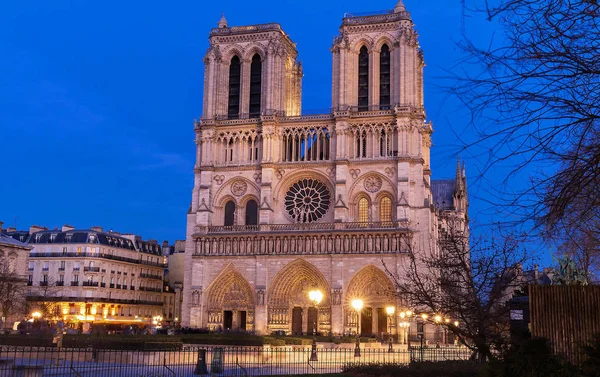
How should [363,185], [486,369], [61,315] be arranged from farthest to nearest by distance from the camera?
[61,315]
[363,185]
[486,369]

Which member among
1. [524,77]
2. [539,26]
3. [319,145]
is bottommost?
[524,77]

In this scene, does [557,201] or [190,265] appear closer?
[557,201]

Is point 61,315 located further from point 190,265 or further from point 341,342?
point 341,342

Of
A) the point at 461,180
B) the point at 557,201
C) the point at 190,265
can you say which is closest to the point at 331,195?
the point at 190,265

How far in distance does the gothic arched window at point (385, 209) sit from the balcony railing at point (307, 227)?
1.75 meters

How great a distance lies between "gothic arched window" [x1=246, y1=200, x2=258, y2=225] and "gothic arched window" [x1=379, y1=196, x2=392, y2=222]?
10119 millimetres

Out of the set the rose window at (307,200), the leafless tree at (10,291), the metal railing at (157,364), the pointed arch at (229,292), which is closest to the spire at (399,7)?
the rose window at (307,200)

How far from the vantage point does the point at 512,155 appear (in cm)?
735

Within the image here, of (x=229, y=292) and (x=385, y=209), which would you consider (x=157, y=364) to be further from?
(x=385, y=209)

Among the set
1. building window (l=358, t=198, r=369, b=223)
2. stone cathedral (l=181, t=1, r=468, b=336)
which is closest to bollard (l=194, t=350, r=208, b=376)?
stone cathedral (l=181, t=1, r=468, b=336)

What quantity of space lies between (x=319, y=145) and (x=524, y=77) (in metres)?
49.4

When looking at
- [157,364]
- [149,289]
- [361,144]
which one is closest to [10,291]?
[149,289]

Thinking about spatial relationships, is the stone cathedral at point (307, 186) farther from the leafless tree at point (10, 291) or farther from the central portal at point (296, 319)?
the leafless tree at point (10, 291)

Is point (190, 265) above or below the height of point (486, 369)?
above
